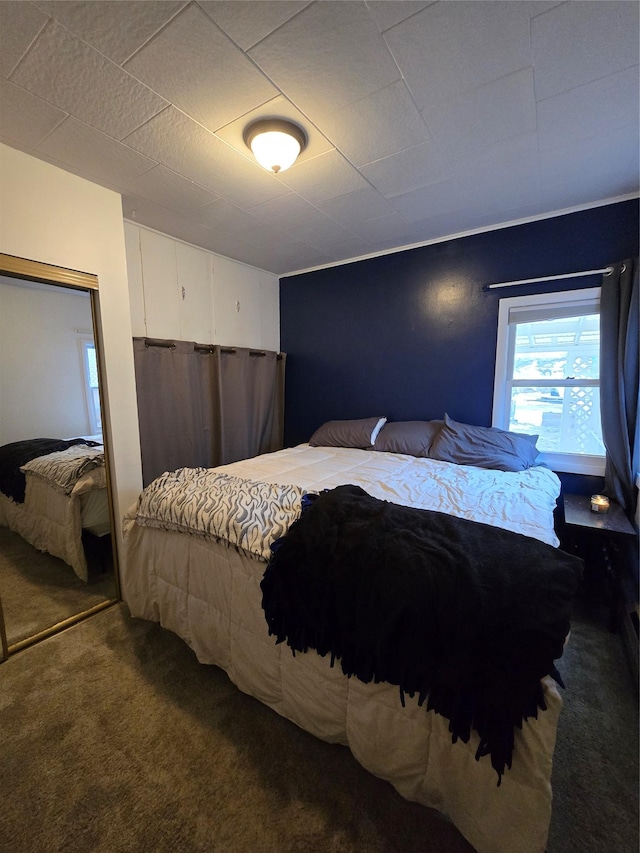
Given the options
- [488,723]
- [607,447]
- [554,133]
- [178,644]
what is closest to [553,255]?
[554,133]

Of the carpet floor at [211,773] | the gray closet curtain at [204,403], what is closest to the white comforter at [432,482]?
the gray closet curtain at [204,403]

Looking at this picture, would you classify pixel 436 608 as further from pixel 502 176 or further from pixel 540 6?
pixel 502 176

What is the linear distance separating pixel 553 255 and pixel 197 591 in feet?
10.4

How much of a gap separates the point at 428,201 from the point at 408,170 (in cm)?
42

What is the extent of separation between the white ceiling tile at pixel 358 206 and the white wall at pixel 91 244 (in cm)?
137

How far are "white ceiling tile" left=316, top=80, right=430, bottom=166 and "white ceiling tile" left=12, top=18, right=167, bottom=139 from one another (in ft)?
2.59

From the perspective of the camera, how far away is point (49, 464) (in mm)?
2059

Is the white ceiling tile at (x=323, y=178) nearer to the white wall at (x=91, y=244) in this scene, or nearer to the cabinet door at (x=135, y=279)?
the white wall at (x=91, y=244)

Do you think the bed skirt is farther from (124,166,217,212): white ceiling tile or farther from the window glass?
(124,166,217,212): white ceiling tile

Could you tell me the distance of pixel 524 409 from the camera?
109 inches

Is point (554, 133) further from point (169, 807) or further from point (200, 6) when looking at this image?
point (169, 807)

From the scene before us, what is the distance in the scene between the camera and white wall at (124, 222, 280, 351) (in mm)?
2719

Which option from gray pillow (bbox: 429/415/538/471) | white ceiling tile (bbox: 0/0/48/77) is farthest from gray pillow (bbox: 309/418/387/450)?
white ceiling tile (bbox: 0/0/48/77)

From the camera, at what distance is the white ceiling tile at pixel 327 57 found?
114 centimetres
